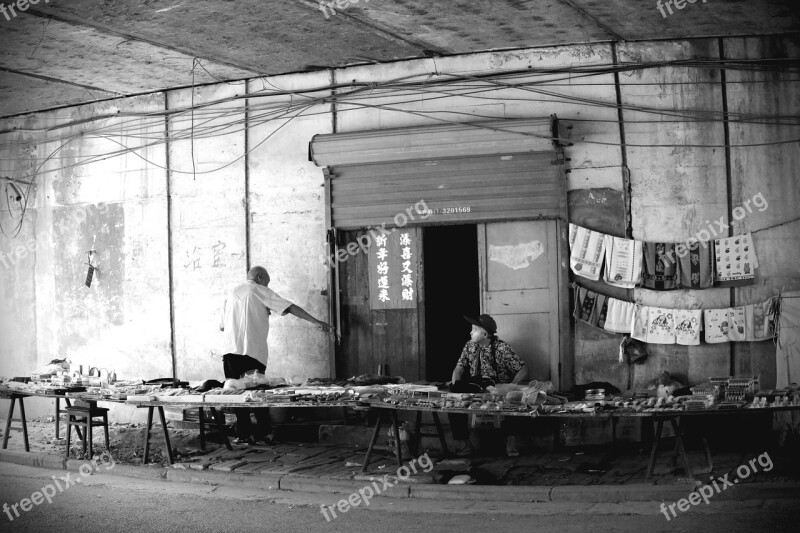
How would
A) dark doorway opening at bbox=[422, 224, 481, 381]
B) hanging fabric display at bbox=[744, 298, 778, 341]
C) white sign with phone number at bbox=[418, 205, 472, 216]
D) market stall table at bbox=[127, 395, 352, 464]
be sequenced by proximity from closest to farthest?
market stall table at bbox=[127, 395, 352, 464]
hanging fabric display at bbox=[744, 298, 778, 341]
white sign with phone number at bbox=[418, 205, 472, 216]
dark doorway opening at bbox=[422, 224, 481, 381]

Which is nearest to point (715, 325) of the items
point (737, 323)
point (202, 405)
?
point (737, 323)

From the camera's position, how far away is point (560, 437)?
1084 cm

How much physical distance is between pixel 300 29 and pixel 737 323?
5940 mm

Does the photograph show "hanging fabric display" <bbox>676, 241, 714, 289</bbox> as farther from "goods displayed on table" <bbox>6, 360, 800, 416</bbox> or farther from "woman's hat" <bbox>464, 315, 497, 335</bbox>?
"woman's hat" <bbox>464, 315, 497, 335</bbox>

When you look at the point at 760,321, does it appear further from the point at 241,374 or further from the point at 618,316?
the point at 241,374

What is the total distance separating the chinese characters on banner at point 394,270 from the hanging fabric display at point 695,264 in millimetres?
3332

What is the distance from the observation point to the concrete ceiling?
941cm

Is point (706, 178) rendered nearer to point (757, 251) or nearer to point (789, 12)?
point (757, 251)

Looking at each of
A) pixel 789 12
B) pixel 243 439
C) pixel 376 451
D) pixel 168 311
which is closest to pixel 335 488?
pixel 376 451

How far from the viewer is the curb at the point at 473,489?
836 centimetres

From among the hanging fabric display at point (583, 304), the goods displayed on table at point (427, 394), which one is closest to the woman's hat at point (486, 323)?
the goods displayed on table at point (427, 394)

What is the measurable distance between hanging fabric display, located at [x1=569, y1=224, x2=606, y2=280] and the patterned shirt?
1272 mm

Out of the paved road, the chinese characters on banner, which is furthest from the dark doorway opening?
the paved road

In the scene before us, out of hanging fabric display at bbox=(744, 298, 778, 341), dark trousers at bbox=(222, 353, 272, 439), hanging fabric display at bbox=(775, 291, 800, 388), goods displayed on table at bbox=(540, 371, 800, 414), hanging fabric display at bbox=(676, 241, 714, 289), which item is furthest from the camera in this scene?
dark trousers at bbox=(222, 353, 272, 439)
